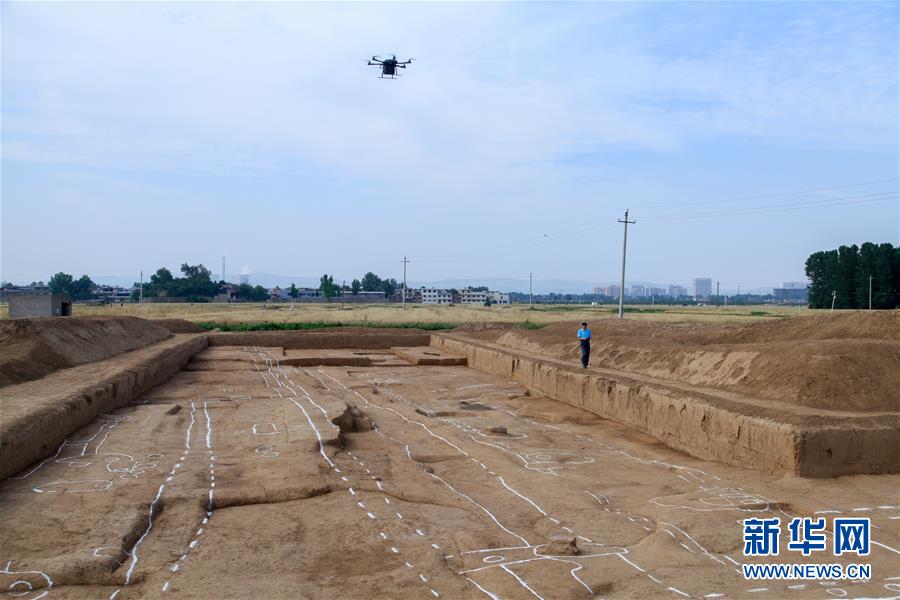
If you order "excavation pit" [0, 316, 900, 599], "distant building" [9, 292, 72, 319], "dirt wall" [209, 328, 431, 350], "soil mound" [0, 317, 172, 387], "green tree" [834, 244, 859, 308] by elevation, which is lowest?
"excavation pit" [0, 316, 900, 599]

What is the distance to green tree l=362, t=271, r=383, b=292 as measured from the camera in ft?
434

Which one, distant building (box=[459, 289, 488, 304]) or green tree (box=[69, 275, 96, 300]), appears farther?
distant building (box=[459, 289, 488, 304])

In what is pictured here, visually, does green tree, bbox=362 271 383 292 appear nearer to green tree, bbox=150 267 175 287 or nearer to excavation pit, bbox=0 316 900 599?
green tree, bbox=150 267 175 287

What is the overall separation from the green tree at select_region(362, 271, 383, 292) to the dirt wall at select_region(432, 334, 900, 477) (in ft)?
383

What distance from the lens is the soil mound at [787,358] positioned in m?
11.7

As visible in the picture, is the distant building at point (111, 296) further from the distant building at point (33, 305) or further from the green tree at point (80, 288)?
the distant building at point (33, 305)

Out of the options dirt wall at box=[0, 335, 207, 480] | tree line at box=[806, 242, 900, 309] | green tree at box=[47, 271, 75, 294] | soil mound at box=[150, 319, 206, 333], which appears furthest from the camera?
green tree at box=[47, 271, 75, 294]

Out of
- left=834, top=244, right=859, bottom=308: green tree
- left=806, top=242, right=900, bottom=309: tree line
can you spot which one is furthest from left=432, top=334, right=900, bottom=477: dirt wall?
left=834, top=244, right=859, bottom=308: green tree

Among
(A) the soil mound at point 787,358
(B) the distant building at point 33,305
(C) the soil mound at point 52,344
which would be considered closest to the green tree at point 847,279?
(A) the soil mound at point 787,358

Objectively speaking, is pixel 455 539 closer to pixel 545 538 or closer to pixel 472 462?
pixel 545 538

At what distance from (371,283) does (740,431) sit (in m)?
124

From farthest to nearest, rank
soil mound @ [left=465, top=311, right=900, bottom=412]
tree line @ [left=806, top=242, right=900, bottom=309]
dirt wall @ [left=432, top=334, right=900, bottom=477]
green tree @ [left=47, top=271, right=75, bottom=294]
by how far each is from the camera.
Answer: green tree @ [left=47, top=271, right=75, bottom=294] → tree line @ [left=806, top=242, right=900, bottom=309] → soil mound @ [left=465, top=311, right=900, bottom=412] → dirt wall @ [left=432, top=334, right=900, bottom=477]

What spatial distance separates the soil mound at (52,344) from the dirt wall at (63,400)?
0.43 m

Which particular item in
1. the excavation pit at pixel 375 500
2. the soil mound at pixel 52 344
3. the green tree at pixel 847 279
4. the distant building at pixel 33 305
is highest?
the green tree at pixel 847 279
